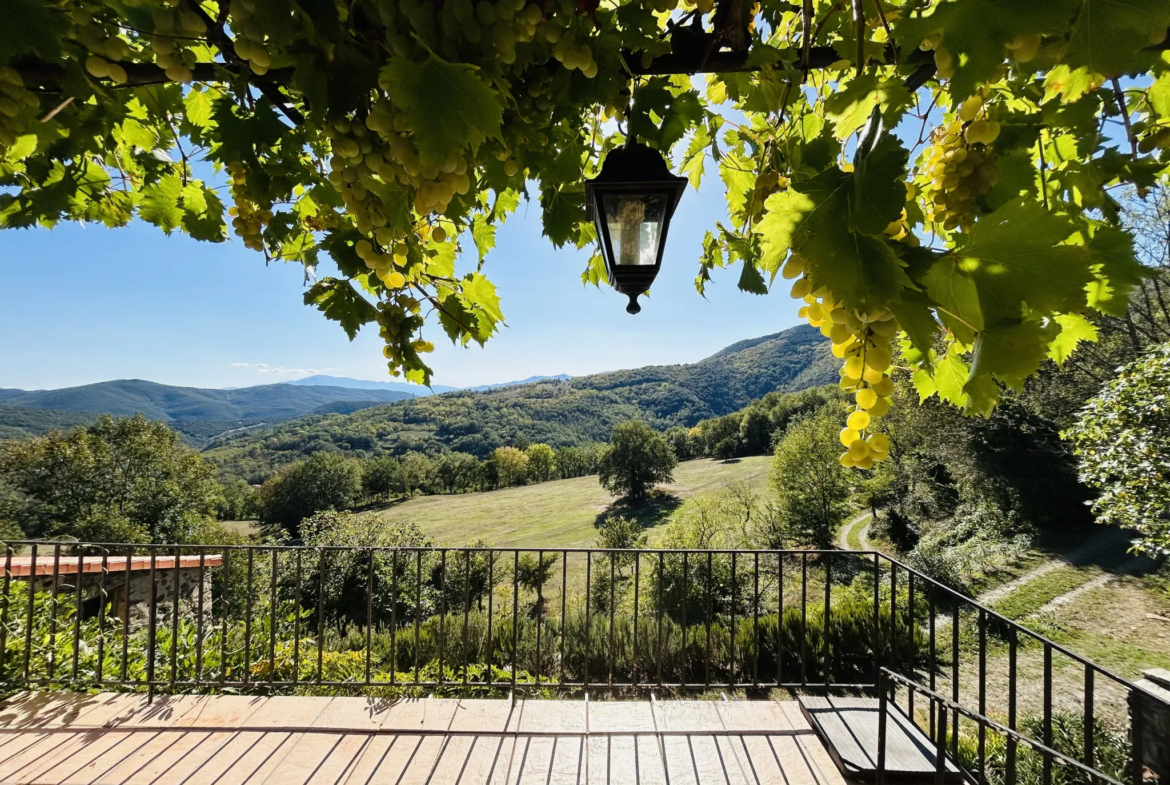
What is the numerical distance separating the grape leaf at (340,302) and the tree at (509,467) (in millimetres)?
57123

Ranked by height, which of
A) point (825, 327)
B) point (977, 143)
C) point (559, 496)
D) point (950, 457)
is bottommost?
point (559, 496)

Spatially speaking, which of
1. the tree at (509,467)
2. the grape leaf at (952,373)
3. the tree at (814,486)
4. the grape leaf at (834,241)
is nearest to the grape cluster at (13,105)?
the grape leaf at (834,241)

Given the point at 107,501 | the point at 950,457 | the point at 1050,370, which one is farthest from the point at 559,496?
the point at 1050,370

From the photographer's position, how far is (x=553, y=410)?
259ft

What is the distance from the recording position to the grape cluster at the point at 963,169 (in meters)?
0.81

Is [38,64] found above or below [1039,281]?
above

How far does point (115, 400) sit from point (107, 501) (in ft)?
344

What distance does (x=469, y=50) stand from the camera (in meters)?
0.64

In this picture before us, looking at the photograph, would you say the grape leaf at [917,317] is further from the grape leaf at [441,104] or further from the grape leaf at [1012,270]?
the grape leaf at [441,104]

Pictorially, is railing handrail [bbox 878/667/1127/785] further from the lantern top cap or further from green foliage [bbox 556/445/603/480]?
green foliage [bbox 556/445/603/480]

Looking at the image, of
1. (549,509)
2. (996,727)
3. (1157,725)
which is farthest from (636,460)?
(996,727)

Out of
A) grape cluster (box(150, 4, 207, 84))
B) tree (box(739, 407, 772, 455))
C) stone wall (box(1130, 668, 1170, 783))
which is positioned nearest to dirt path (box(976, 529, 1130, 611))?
stone wall (box(1130, 668, 1170, 783))

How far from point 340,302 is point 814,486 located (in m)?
23.0

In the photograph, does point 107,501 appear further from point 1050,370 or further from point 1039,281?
point 1050,370
